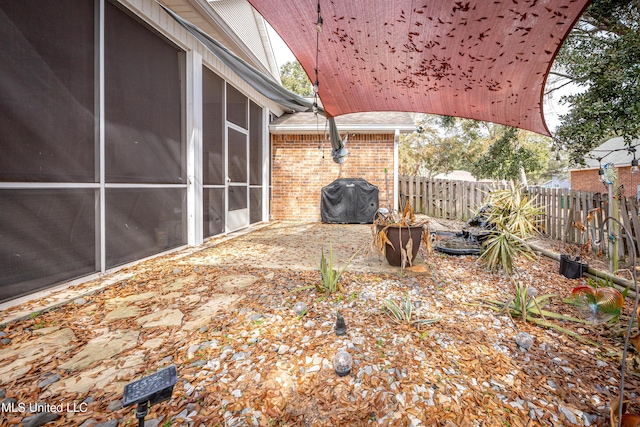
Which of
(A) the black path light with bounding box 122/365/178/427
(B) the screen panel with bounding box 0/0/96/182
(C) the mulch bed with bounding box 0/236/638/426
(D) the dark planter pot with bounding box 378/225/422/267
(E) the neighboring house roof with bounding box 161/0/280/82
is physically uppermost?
(E) the neighboring house roof with bounding box 161/0/280/82

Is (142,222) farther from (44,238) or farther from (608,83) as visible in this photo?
(608,83)

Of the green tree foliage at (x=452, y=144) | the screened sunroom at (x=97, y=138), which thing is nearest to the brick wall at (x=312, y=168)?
the screened sunroom at (x=97, y=138)

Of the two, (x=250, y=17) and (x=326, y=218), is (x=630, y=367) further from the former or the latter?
(x=250, y=17)

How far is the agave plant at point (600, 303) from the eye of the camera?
227cm

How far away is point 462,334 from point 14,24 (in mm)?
4070

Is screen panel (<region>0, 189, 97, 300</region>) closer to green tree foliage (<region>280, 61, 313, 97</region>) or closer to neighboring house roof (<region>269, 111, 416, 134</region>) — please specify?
neighboring house roof (<region>269, 111, 416, 134</region>)

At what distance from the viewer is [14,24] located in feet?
7.42

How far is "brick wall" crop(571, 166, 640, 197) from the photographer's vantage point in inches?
507

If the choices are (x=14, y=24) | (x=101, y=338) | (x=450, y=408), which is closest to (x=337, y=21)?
(x=14, y=24)

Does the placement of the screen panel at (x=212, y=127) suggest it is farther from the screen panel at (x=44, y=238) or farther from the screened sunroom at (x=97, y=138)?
the screen panel at (x=44, y=238)

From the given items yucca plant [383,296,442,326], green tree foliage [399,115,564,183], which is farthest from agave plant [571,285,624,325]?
green tree foliage [399,115,564,183]

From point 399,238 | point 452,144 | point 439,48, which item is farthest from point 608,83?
point 452,144

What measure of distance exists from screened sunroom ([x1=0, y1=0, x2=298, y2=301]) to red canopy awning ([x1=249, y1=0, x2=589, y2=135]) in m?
1.81

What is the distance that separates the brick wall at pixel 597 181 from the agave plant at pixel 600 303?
13925mm
